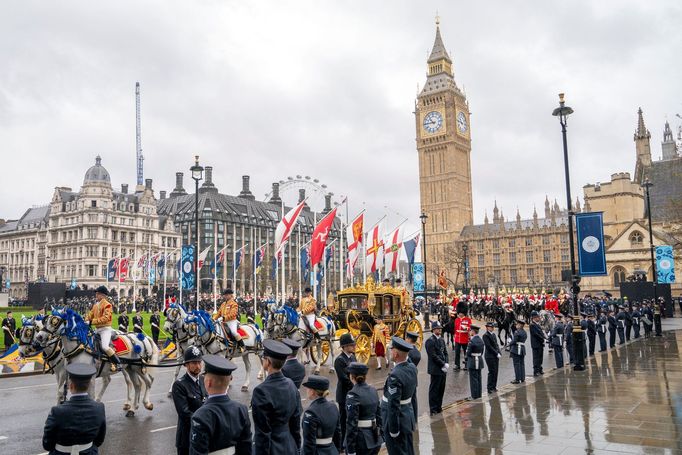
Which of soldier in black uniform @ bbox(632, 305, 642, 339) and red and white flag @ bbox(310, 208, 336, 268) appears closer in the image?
red and white flag @ bbox(310, 208, 336, 268)

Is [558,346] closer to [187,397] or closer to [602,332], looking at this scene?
[602,332]

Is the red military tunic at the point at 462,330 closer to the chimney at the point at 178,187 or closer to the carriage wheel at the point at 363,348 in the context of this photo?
the carriage wheel at the point at 363,348

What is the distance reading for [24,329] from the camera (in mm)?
11031

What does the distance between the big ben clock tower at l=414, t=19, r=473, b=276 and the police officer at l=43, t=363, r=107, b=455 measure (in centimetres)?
11730

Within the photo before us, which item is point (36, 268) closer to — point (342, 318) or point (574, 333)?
point (342, 318)

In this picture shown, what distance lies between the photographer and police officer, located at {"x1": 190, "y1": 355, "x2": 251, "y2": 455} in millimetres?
4305

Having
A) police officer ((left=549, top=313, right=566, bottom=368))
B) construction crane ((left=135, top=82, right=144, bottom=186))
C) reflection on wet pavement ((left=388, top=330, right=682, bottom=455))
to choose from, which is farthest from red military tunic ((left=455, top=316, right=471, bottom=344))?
construction crane ((left=135, top=82, right=144, bottom=186))

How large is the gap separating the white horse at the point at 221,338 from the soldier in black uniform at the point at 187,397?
644cm

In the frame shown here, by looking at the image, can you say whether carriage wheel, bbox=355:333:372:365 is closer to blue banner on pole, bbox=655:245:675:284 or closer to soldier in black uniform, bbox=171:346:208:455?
soldier in black uniform, bbox=171:346:208:455

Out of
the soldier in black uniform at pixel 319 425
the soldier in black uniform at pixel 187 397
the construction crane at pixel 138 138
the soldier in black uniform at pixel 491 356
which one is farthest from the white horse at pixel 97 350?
the construction crane at pixel 138 138

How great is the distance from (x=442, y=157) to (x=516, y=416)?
118 meters

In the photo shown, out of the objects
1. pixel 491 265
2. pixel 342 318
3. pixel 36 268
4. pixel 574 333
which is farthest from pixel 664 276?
pixel 36 268

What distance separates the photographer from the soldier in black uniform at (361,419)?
247 inches

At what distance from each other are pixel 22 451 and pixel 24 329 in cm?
279
